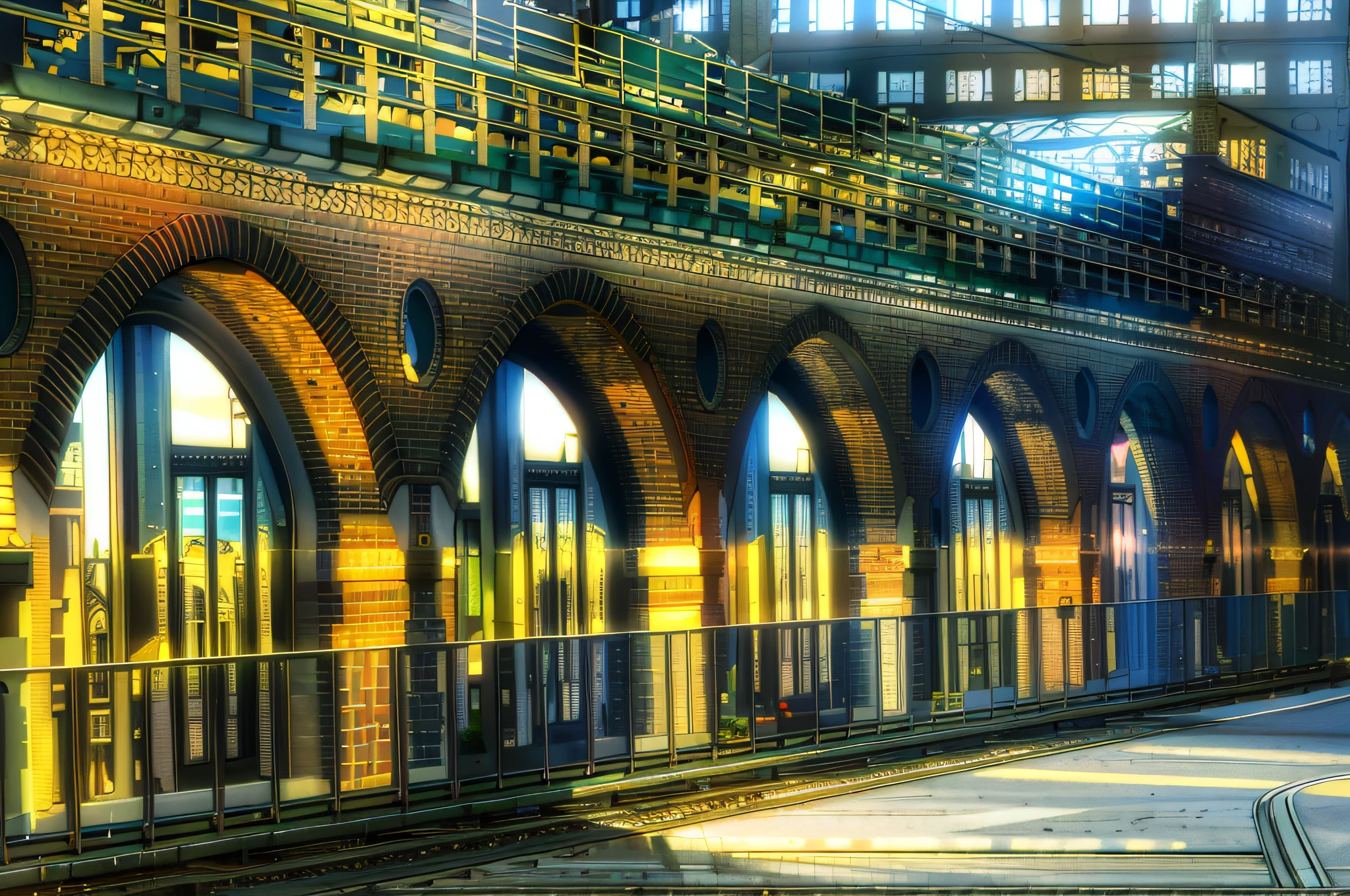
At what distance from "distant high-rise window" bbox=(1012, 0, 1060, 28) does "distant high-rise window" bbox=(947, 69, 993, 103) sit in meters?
2.91

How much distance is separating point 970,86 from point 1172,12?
9.12 metres

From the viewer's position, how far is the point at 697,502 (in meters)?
18.1

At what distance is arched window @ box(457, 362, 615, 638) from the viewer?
56.1 feet

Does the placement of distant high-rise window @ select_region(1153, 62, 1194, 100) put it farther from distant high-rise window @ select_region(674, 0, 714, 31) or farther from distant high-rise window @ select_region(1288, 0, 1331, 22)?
distant high-rise window @ select_region(674, 0, 714, 31)

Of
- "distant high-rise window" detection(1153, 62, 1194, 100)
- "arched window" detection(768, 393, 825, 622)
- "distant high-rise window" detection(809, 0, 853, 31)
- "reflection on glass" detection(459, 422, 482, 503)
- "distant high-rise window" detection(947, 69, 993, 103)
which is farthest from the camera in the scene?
"distant high-rise window" detection(947, 69, 993, 103)

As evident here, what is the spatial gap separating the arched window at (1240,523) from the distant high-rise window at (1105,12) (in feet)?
142

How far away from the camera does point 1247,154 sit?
171 feet

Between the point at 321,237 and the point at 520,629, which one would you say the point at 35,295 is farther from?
the point at 520,629

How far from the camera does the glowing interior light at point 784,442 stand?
21.0 metres

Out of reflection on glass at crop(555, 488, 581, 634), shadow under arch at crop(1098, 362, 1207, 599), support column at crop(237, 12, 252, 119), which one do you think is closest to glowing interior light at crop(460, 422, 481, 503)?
reflection on glass at crop(555, 488, 581, 634)

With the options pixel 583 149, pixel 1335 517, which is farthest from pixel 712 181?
pixel 1335 517

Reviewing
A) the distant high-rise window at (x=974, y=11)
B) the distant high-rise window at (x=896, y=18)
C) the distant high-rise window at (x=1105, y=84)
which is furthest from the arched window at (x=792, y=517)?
the distant high-rise window at (x=974, y=11)

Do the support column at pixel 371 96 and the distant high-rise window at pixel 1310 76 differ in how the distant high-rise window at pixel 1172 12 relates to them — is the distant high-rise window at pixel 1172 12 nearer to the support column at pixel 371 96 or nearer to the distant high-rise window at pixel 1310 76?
the distant high-rise window at pixel 1310 76

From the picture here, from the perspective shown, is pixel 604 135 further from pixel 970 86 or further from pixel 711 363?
pixel 970 86
